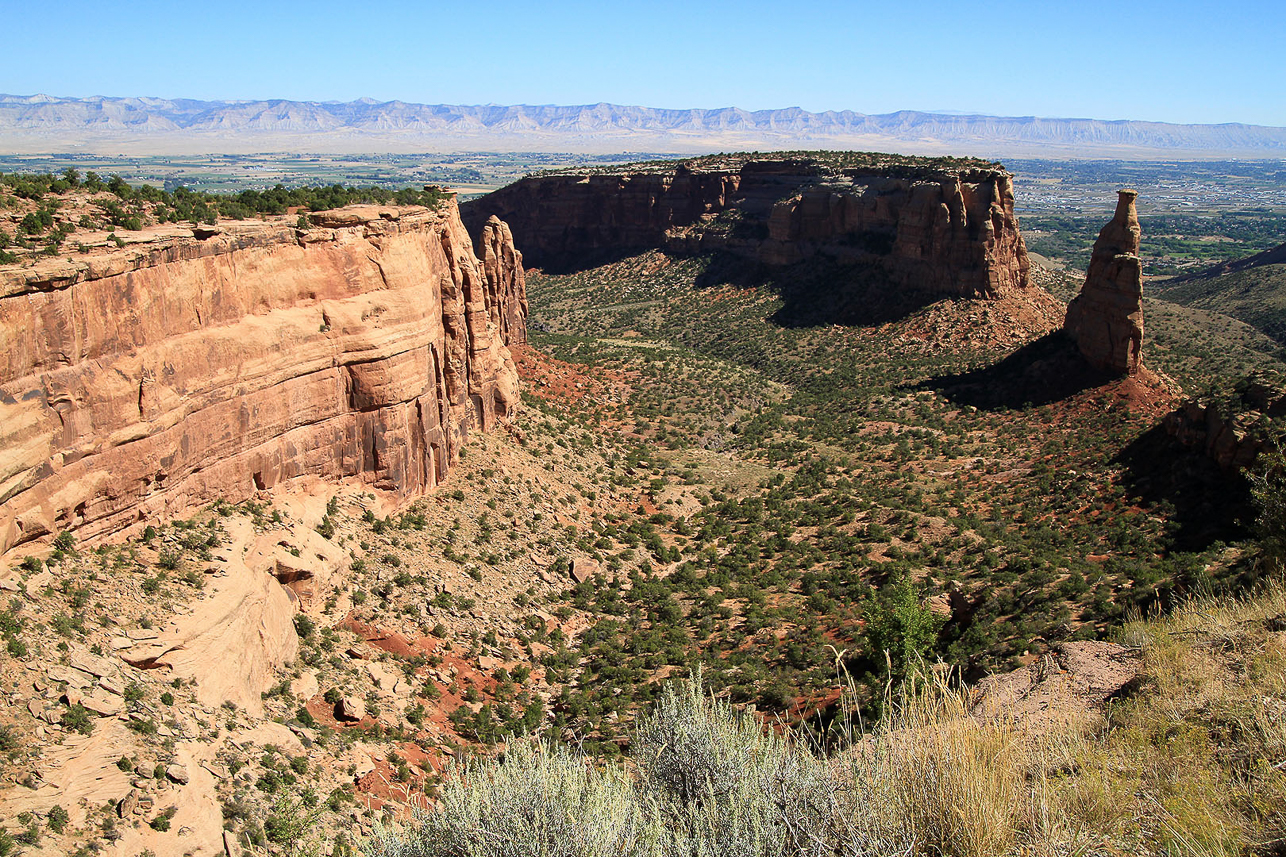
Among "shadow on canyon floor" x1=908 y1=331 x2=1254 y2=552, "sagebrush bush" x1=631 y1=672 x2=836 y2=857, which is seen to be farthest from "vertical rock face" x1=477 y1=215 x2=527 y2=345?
"sagebrush bush" x1=631 y1=672 x2=836 y2=857

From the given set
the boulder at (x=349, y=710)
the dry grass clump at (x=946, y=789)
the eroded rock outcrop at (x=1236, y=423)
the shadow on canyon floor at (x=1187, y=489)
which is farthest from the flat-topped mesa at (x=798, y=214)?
the boulder at (x=349, y=710)

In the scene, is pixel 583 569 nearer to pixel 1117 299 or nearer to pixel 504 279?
pixel 504 279

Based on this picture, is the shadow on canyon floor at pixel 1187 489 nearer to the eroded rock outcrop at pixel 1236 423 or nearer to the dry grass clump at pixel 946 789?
the eroded rock outcrop at pixel 1236 423

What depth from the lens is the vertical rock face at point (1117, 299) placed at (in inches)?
1791

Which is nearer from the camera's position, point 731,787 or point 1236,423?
point 731,787

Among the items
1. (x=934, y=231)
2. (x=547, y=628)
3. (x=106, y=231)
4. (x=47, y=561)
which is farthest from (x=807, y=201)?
(x=47, y=561)

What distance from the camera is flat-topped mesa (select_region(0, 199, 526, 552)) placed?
56.3 feet

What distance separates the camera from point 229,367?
72.1ft

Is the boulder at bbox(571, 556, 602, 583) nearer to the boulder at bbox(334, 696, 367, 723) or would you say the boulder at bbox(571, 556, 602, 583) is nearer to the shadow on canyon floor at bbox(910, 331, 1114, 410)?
the boulder at bbox(334, 696, 367, 723)

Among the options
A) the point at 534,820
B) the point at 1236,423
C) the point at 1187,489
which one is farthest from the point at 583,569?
the point at 1236,423

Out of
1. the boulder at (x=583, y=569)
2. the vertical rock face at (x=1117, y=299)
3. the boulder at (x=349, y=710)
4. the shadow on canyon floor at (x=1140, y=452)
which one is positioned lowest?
the boulder at (x=583, y=569)

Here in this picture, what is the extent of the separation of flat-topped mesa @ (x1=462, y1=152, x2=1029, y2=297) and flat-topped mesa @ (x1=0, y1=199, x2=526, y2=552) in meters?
45.7

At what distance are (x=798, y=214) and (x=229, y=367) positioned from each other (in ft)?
232

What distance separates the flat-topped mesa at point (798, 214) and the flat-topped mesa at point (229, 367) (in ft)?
150
